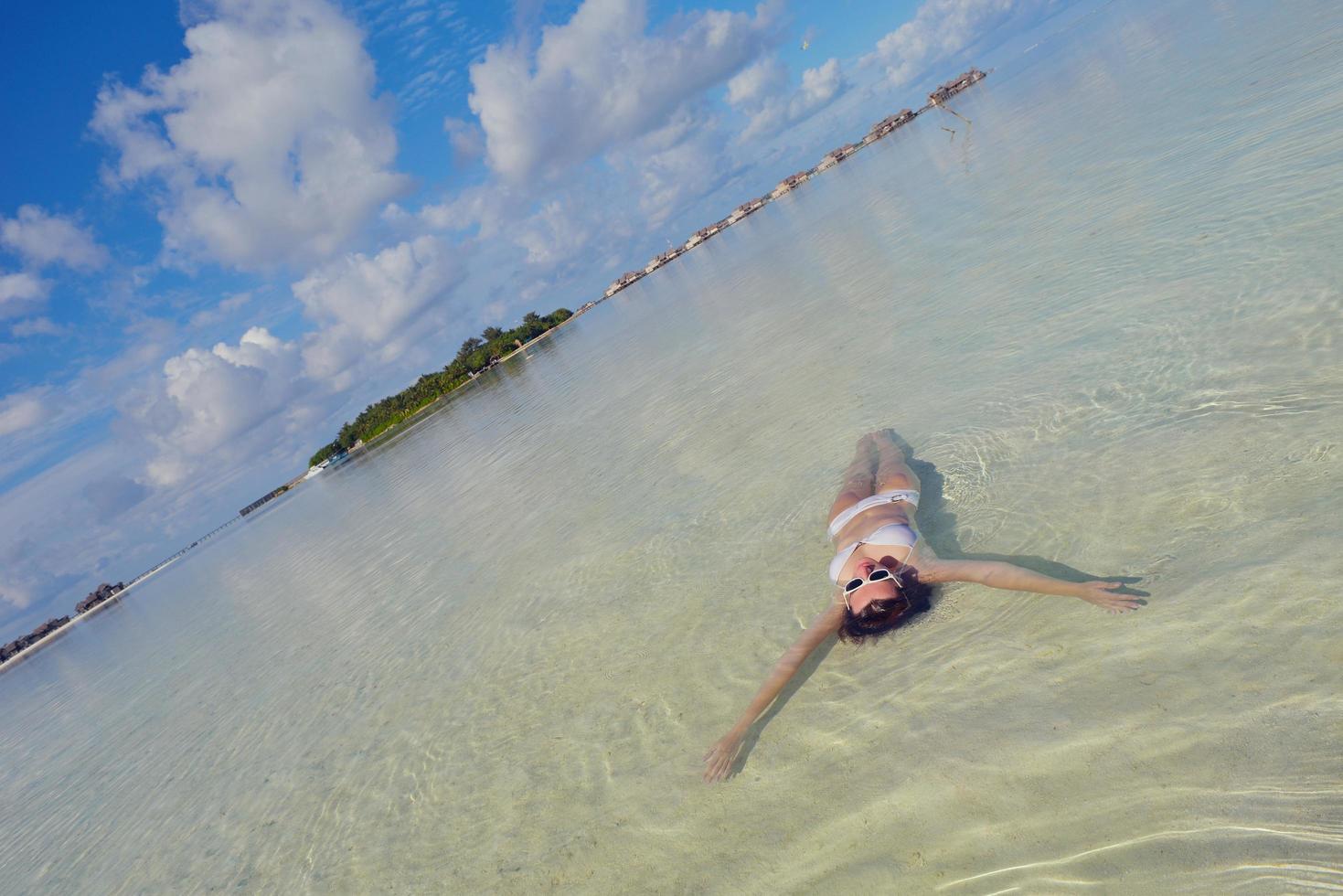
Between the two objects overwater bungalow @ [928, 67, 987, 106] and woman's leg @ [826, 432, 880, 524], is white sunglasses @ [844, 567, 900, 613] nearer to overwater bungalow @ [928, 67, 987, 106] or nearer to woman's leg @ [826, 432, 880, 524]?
woman's leg @ [826, 432, 880, 524]

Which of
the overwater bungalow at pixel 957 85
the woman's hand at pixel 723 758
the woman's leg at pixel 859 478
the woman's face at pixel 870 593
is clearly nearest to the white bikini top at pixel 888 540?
the woman's face at pixel 870 593

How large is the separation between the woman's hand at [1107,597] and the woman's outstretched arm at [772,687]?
5.65ft

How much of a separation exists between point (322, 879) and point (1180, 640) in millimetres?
6572

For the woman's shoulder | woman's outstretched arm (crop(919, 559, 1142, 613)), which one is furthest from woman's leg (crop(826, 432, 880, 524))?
woman's outstretched arm (crop(919, 559, 1142, 613))

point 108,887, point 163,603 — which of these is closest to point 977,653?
point 108,887

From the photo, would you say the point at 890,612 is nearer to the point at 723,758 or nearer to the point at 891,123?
the point at 723,758

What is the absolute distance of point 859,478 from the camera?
22.6 feet

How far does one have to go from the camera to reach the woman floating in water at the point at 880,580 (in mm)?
4629

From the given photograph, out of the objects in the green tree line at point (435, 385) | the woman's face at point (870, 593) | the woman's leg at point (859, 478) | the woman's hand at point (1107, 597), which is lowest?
the woman's hand at point (1107, 597)

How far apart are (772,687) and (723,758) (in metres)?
0.62

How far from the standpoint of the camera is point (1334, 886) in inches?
100

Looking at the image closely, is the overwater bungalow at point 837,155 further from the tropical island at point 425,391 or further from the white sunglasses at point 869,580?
the white sunglasses at point 869,580

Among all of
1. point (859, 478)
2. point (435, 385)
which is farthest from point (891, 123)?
point (859, 478)

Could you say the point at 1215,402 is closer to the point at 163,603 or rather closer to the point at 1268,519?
the point at 1268,519
